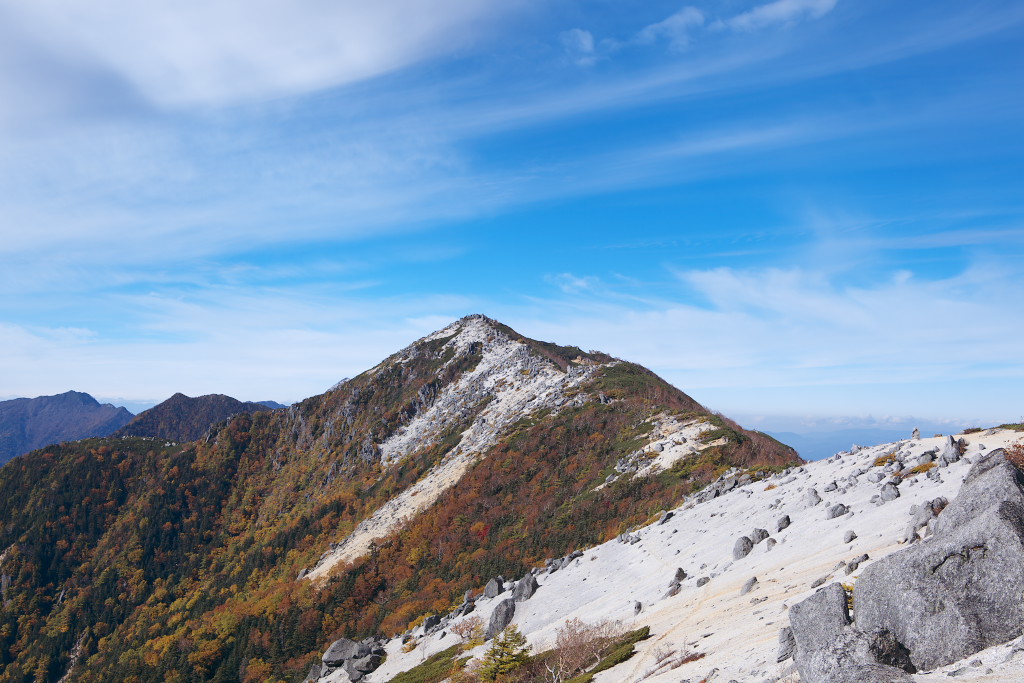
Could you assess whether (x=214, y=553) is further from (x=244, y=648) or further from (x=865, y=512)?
(x=865, y=512)

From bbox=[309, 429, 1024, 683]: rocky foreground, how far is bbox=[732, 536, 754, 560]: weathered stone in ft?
0.30

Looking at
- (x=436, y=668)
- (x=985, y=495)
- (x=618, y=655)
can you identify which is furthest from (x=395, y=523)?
(x=985, y=495)

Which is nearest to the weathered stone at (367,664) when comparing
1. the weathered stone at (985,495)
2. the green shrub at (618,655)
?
the green shrub at (618,655)

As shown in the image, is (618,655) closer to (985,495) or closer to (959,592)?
(959,592)

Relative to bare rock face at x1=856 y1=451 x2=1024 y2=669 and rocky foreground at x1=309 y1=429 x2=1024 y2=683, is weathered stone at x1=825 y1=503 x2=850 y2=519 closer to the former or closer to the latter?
rocky foreground at x1=309 y1=429 x2=1024 y2=683

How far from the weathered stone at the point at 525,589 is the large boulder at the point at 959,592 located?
39.4 meters

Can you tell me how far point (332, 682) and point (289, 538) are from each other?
331ft

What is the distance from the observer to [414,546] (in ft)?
366

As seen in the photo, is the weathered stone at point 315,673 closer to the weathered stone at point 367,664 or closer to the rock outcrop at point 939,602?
the weathered stone at point 367,664

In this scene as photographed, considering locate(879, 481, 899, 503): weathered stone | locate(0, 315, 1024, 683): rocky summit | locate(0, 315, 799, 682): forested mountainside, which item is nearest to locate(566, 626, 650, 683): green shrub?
locate(0, 315, 1024, 683): rocky summit

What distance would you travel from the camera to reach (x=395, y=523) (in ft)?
406

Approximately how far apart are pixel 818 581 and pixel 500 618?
105 feet

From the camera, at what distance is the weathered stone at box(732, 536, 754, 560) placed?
35.4m

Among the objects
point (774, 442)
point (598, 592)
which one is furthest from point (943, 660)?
point (774, 442)
